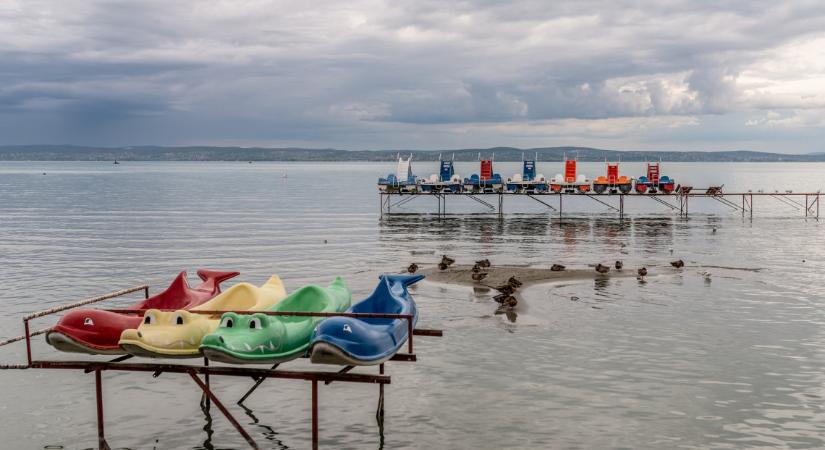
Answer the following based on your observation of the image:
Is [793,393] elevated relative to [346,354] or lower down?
lower down

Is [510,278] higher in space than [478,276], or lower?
higher

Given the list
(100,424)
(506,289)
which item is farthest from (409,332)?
(506,289)

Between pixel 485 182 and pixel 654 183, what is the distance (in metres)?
18.4

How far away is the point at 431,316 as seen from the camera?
3094 cm

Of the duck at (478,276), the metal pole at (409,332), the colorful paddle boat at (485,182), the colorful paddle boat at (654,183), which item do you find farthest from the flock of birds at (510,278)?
the colorful paddle boat at (485,182)

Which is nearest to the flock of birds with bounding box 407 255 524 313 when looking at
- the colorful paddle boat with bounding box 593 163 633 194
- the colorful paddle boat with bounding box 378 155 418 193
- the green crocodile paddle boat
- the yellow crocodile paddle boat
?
the green crocodile paddle boat

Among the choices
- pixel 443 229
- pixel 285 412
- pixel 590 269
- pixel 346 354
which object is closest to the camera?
pixel 346 354

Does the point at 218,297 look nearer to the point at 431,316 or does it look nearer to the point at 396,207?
the point at 431,316

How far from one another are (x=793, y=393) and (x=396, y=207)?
88166mm

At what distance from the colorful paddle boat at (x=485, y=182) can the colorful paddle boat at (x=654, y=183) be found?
15148mm

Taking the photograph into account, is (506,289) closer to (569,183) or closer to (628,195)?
(569,183)

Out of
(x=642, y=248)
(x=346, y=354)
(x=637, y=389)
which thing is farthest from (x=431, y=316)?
(x=642, y=248)

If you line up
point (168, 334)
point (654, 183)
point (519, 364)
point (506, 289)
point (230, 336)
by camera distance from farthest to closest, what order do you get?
point (654, 183) < point (506, 289) < point (519, 364) < point (168, 334) < point (230, 336)

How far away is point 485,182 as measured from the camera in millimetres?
83250
